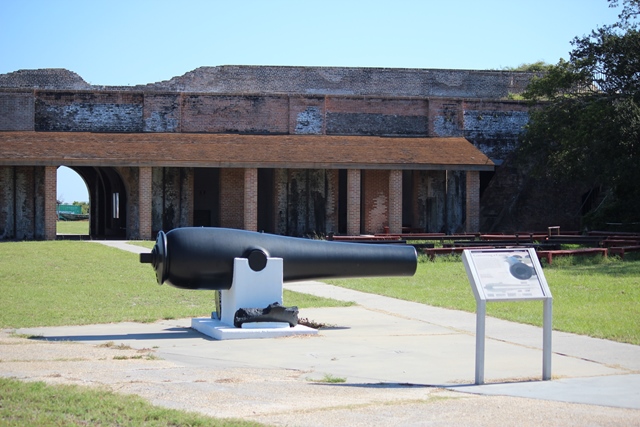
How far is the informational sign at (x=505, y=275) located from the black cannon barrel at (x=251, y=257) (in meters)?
2.91

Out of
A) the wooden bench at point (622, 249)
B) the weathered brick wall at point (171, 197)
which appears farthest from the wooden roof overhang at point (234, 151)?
the wooden bench at point (622, 249)

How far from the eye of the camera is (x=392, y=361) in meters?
8.79

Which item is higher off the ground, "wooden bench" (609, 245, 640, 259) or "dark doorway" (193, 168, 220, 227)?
"dark doorway" (193, 168, 220, 227)

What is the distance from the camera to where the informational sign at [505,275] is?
7.89 metres

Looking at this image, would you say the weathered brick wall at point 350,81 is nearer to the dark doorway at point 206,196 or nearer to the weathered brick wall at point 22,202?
the dark doorway at point 206,196

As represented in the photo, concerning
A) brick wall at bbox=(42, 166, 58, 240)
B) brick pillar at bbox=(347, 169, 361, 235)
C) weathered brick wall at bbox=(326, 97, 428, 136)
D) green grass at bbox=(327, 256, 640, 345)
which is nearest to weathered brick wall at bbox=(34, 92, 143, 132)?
brick wall at bbox=(42, 166, 58, 240)

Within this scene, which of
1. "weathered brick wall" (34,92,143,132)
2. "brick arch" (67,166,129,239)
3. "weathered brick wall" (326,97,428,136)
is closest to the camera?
"weathered brick wall" (34,92,143,132)

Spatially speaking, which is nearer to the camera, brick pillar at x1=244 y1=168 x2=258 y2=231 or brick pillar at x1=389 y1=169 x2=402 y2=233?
brick pillar at x1=244 y1=168 x2=258 y2=231

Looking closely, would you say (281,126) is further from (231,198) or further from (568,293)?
(568,293)

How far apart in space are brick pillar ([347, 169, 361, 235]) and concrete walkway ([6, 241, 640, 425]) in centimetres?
2174

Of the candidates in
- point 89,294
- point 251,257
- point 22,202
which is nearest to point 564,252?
point 89,294

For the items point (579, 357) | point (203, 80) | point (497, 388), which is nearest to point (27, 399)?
point (497, 388)

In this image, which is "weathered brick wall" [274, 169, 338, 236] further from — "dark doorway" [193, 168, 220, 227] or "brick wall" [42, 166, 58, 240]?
"brick wall" [42, 166, 58, 240]

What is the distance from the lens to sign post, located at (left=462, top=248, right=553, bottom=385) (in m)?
7.74
